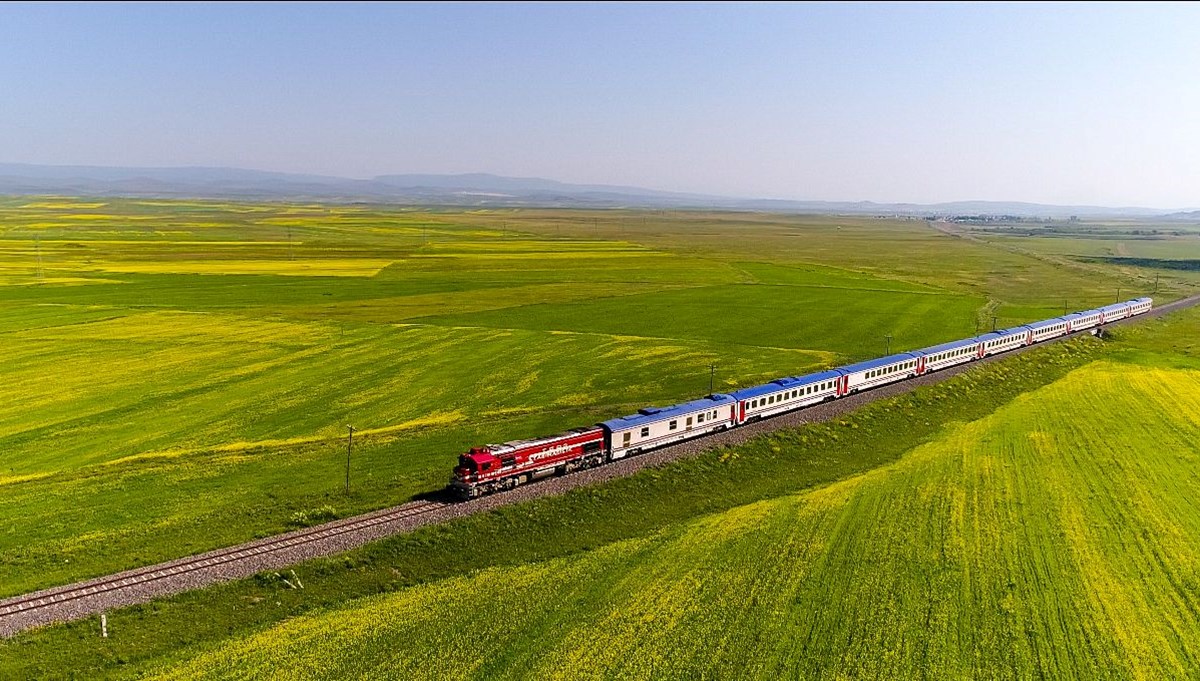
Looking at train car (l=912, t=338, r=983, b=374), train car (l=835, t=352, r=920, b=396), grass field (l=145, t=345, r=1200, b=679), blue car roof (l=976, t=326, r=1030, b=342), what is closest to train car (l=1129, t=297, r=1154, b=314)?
blue car roof (l=976, t=326, r=1030, b=342)

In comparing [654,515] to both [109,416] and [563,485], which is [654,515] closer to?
[563,485]

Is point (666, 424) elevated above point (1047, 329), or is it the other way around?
point (1047, 329)

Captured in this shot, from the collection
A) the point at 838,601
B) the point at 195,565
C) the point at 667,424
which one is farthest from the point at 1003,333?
the point at 195,565

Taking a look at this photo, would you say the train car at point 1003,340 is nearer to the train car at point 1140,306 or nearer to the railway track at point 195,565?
the train car at point 1140,306

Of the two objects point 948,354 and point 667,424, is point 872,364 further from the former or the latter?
point 667,424

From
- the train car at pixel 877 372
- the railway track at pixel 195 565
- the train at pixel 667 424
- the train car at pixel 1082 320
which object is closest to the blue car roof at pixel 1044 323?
the train car at pixel 1082 320

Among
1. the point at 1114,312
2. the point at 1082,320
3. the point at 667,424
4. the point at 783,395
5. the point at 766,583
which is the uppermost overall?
the point at 1114,312

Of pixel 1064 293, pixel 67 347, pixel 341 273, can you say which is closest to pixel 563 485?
Answer: pixel 67 347
